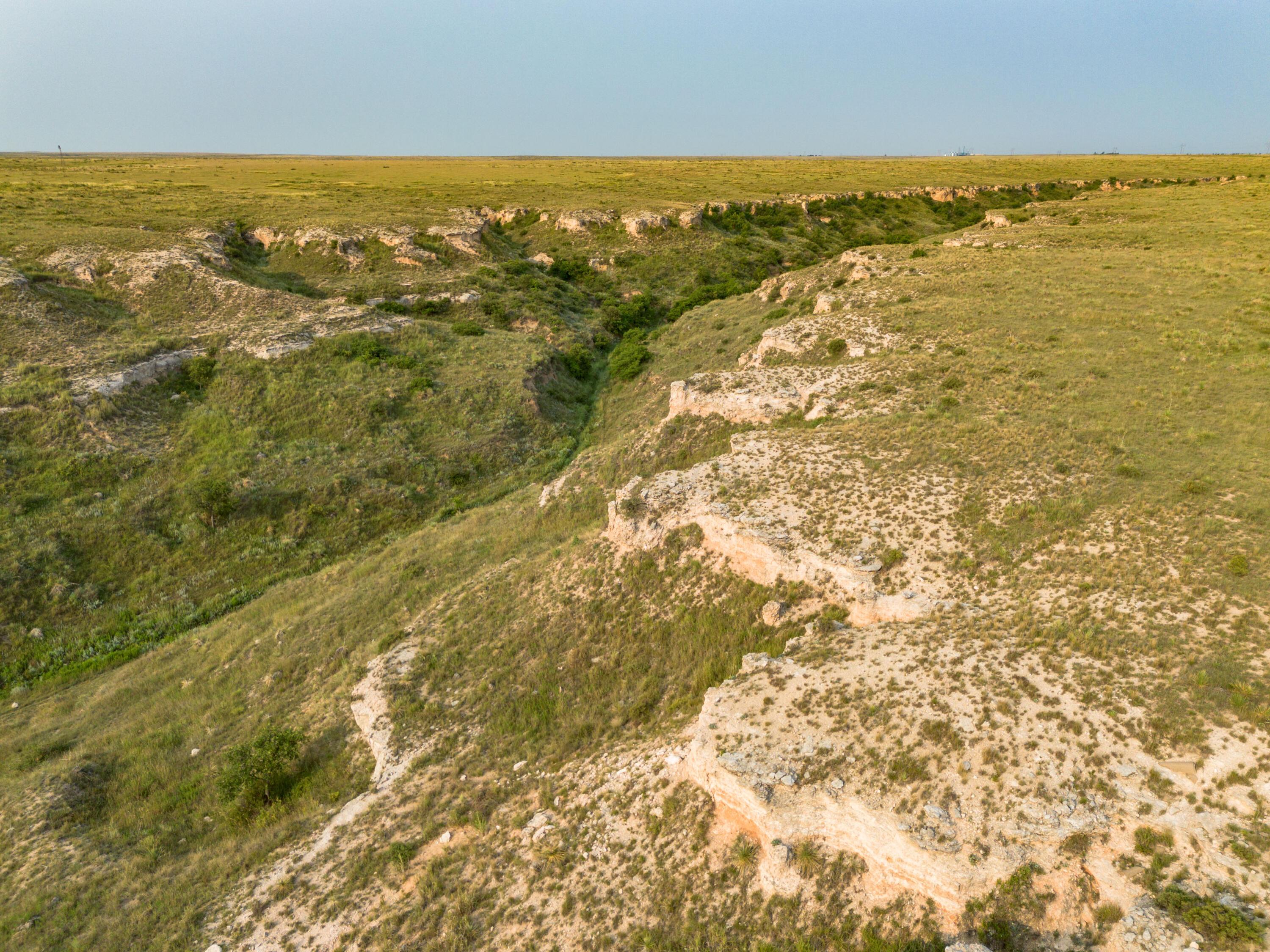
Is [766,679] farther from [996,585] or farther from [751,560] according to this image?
[996,585]

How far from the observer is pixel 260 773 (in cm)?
1962

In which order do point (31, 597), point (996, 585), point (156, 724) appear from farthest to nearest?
point (31, 597)
point (156, 724)
point (996, 585)

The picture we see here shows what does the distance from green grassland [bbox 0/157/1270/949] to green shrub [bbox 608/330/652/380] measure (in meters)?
2.00

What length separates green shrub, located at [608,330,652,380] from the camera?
180ft

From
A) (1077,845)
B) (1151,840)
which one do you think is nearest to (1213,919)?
(1151,840)

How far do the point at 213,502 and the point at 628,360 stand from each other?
34.3 meters

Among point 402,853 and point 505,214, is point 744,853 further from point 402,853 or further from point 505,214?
point 505,214

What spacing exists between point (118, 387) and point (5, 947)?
38178 millimetres

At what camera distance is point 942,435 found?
25.3m

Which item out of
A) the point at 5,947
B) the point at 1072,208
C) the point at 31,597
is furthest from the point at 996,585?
the point at 1072,208

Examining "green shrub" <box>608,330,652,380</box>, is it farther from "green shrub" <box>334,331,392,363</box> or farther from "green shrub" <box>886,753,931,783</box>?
"green shrub" <box>886,753,931,783</box>

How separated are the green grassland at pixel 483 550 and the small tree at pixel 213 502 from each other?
0.49 metres

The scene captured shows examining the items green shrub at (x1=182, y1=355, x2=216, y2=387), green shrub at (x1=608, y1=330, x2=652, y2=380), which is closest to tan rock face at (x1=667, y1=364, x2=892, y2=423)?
green shrub at (x1=608, y1=330, x2=652, y2=380)

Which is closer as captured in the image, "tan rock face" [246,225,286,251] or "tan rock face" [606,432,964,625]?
"tan rock face" [606,432,964,625]
